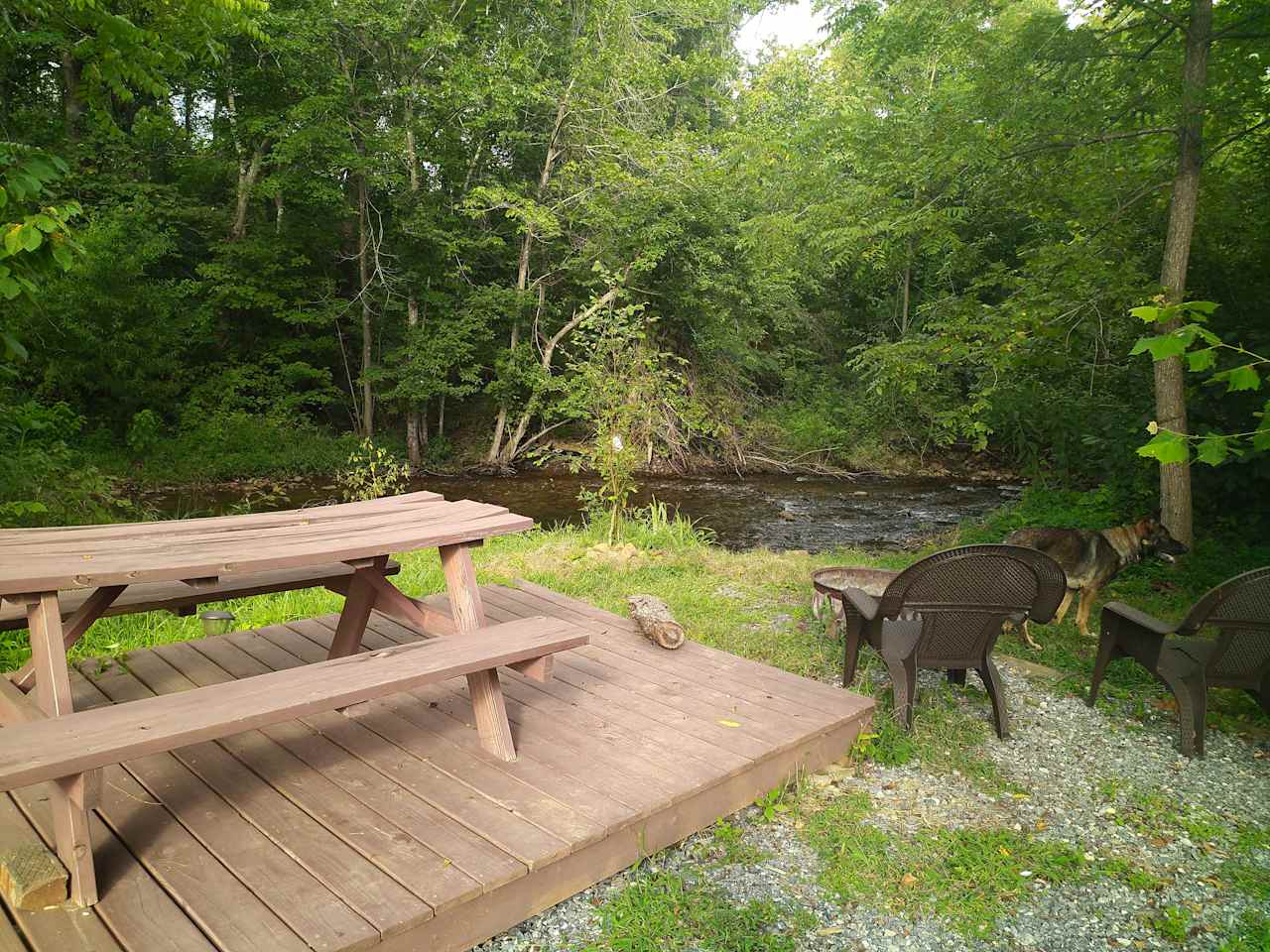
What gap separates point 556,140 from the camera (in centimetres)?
1319

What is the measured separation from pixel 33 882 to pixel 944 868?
2343 mm

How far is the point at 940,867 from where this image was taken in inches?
93.7

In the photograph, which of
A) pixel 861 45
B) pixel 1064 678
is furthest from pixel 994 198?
pixel 861 45

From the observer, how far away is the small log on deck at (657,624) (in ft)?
12.3

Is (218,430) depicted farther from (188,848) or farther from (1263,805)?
(1263,805)

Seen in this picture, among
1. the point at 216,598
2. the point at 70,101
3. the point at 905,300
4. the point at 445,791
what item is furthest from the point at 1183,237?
the point at 70,101

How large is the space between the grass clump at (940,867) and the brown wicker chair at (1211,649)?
1.09 metres

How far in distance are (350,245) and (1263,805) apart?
48.5 ft

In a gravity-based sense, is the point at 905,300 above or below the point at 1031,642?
above

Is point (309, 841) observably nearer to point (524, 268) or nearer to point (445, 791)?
point (445, 791)

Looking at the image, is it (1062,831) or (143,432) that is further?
(143,432)

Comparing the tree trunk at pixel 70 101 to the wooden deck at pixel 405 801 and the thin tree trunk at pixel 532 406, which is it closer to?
the thin tree trunk at pixel 532 406

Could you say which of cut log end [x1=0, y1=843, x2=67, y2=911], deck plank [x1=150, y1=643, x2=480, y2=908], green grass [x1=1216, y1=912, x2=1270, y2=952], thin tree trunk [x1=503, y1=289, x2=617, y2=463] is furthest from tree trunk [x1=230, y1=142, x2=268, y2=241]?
green grass [x1=1216, y1=912, x2=1270, y2=952]

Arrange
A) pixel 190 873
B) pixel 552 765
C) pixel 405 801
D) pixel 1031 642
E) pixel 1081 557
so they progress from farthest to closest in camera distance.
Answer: pixel 1081 557 < pixel 1031 642 < pixel 552 765 < pixel 405 801 < pixel 190 873
